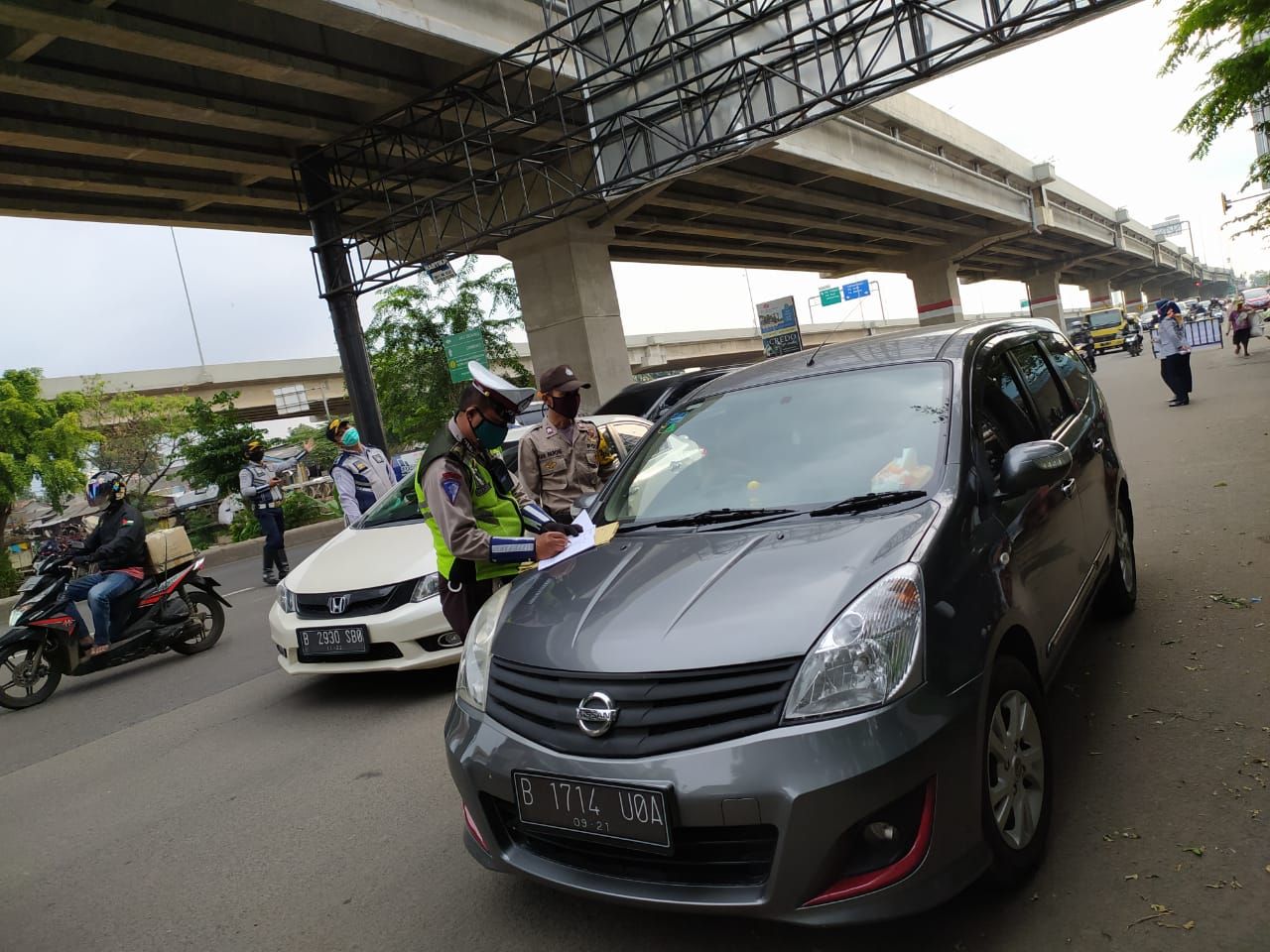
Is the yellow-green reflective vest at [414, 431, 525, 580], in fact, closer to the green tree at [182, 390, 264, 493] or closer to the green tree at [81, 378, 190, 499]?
the green tree at [182, 390, 264, 493]

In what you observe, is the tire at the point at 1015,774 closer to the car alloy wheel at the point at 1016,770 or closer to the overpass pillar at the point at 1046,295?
the car alloy wheel at the point at 1016,770

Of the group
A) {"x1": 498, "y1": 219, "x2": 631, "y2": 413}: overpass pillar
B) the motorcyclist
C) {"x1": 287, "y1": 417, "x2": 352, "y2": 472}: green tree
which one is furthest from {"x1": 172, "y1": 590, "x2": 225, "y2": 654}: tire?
{"x1": 287, "y1": 417, "x2": 352, "y2": 472}: green tree

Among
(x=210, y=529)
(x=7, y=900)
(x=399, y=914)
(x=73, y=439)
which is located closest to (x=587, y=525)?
(x=399, y=914)

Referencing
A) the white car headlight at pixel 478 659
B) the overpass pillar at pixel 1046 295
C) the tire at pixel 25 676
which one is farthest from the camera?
the overpass pillar at pixel 1046 295

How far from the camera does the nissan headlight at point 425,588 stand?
17.0 ft

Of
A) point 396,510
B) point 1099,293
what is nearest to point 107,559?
point 396,510

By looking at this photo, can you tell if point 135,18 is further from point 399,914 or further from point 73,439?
point 73,439

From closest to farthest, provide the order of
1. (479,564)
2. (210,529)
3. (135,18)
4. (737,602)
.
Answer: (737,602) < (479,564) < (135,18) < (210,529)

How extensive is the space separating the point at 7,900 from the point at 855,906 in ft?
11.3

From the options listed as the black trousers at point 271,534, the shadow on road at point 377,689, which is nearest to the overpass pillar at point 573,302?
the black trousers at point 271,534

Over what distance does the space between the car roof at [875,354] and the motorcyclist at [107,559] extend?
17.6 feet

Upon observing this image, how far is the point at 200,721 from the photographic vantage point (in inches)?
230

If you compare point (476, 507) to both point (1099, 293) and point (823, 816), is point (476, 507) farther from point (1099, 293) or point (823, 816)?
point (1099, 293)

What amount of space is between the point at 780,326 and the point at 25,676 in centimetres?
3157
